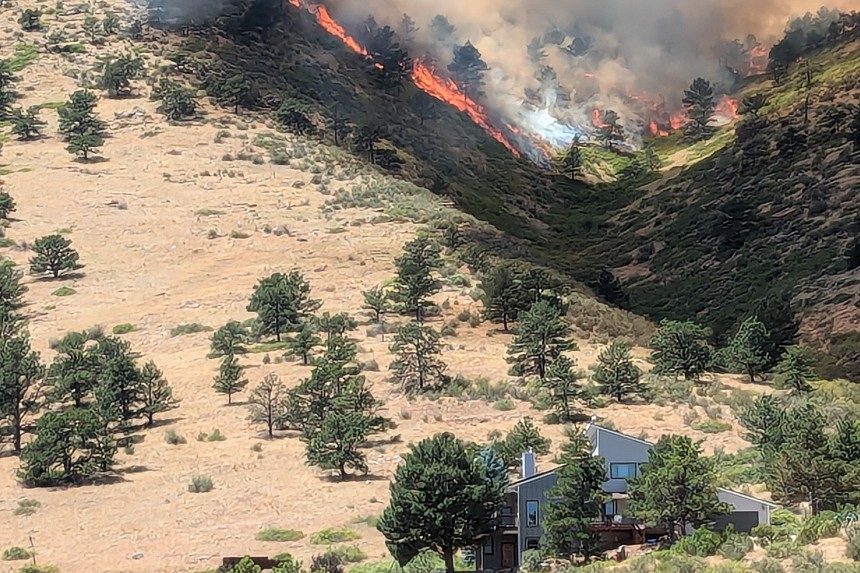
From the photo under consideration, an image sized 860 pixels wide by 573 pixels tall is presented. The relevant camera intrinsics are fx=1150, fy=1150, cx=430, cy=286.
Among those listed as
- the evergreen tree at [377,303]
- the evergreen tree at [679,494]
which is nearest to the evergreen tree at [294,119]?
the evergreen tree at [377,303]

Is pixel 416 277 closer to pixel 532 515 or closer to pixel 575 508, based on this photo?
pixel 532 515

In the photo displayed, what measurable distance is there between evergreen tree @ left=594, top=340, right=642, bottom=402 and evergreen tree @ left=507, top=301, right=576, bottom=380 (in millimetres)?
2169

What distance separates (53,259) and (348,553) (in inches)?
1399

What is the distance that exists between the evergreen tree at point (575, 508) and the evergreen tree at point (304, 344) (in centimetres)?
1930

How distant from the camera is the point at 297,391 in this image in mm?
40406

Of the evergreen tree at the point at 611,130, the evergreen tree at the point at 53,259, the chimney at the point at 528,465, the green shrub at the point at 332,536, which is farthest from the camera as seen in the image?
the evergreen tree at the point at 611,130

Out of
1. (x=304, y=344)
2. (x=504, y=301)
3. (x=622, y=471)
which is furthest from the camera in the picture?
(x=504, y=301)

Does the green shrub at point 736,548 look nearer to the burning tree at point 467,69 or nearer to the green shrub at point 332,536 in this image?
the green shrub at point 332,536

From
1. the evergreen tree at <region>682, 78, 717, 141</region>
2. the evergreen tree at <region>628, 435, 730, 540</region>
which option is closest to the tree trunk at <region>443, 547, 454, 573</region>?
the evergreen tree at <region>628, 435, 730, 540</region>

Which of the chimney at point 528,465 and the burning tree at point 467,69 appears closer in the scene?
the chimney at point 528,465

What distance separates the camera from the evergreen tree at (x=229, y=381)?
139ft

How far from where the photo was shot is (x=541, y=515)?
29156 mm

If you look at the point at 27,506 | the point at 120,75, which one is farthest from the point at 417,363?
the point at 120,75

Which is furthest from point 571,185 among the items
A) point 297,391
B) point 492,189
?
point 297,391
